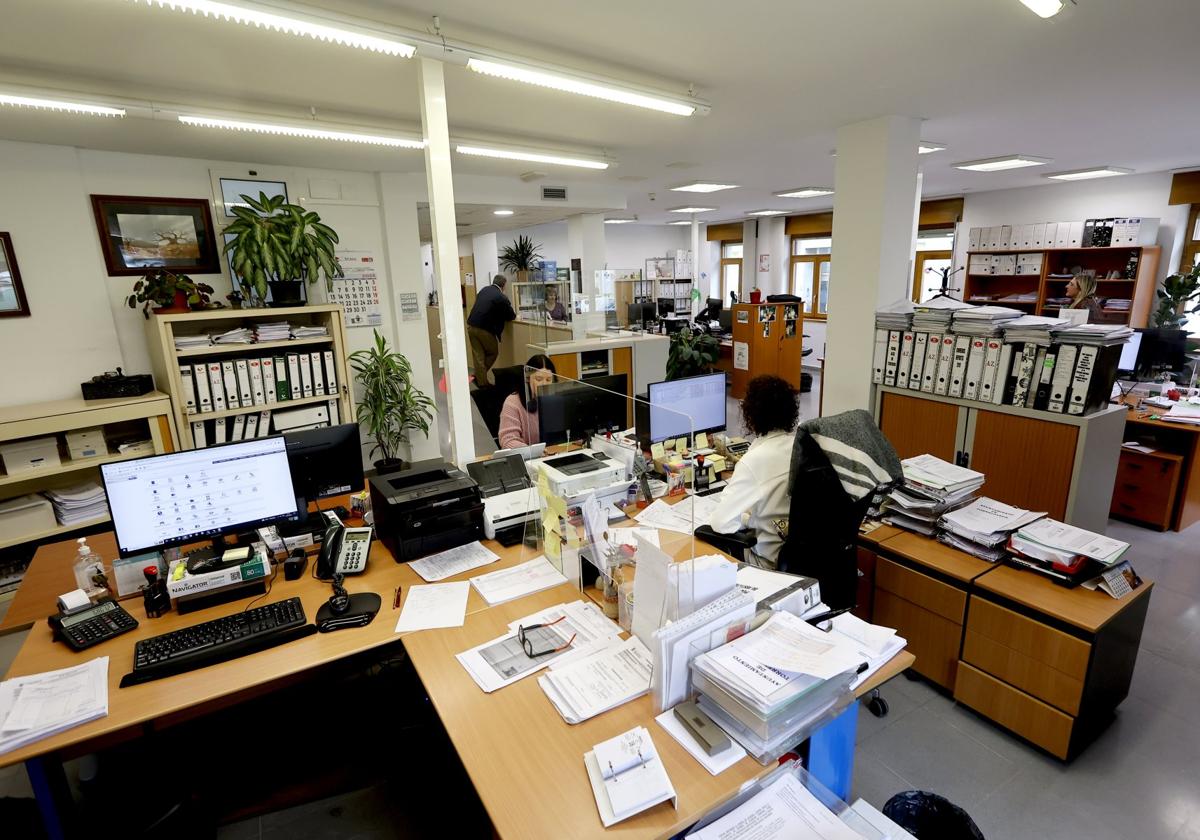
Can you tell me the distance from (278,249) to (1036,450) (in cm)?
478

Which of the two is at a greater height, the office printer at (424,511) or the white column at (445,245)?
the white column at (445,245)

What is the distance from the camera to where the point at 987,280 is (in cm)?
773

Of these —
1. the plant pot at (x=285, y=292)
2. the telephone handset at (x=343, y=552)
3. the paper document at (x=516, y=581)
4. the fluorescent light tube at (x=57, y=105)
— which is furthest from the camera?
the plant pot at (x=285, y=292)

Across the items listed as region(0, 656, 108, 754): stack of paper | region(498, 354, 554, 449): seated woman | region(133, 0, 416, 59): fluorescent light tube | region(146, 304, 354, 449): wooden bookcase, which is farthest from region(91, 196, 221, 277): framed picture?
region(0, 656, 108, 754): stack of paper

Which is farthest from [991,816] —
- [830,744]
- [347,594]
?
[347,594]

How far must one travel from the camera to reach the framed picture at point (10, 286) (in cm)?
346

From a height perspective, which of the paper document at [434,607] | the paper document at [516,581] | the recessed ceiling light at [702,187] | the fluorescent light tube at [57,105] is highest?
the recessed ceiling light at [702,187]

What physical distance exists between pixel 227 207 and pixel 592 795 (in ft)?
15.7

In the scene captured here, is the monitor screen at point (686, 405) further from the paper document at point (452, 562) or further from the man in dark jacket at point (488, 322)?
the man in dark jacket at point (488, 322)

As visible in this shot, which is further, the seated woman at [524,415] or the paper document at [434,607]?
the seated woman at [524,415]

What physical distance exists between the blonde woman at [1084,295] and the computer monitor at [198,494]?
6.60 m

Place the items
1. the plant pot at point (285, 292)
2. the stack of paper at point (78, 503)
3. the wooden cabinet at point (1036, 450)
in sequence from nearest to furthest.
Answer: the wooden cabinet at point (1036, 450)
the stack of paper at point (78, 503)
the plant pot at point (285, 292)

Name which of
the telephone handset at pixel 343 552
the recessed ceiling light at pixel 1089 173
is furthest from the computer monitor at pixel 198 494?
the recessed ceiling light at pixel 1089 173

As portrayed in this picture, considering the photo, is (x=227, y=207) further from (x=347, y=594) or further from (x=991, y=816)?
(x=991, y=816)
